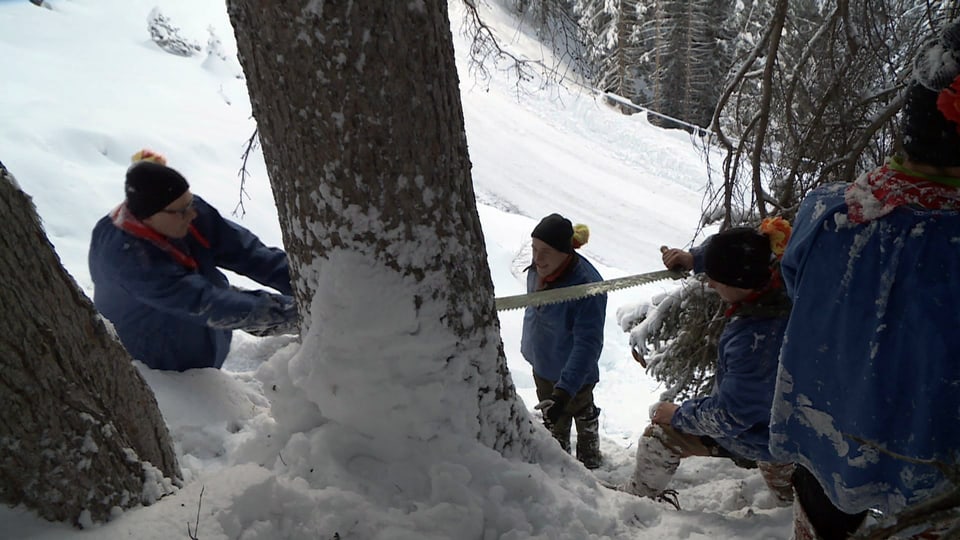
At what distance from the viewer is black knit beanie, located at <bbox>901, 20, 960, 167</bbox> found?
1.20 meters

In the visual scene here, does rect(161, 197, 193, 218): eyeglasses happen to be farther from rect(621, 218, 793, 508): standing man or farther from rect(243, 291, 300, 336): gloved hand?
rect(621, 218, 793, 508): standing man

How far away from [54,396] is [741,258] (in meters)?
2.03

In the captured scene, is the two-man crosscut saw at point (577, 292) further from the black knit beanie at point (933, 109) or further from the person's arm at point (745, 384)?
the black knit beanie at point (933, 109)

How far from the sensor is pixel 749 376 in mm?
2000

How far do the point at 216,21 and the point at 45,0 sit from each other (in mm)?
3832

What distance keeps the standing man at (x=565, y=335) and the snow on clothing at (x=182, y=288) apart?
1.40 meters

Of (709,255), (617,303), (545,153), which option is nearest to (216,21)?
(545,153)

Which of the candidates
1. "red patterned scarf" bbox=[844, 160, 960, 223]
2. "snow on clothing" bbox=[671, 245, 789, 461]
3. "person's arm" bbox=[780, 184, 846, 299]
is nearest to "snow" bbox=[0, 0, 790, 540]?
"snow on clothing" bbox=[671, 245, 789, 461]

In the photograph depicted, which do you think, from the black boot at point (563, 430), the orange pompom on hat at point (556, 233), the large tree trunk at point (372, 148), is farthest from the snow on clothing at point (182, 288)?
the black boot at point (563, 430)

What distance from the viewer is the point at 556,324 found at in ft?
11.1

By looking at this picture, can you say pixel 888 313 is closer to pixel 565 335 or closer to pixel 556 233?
pixel 556 233

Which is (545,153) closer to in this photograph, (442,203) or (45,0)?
(45,0)

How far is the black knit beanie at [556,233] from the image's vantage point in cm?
312

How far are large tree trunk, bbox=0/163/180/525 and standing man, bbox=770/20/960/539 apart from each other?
165cm
